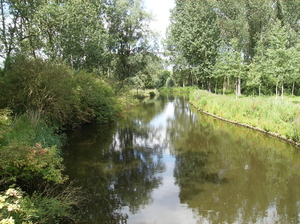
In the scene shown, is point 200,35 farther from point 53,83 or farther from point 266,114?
point 53,83

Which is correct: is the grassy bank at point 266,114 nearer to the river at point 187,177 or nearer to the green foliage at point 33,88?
the river at point 187,177

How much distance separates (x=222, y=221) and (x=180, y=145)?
7.69 meters

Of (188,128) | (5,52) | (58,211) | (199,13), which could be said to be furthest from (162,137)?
(199,13)

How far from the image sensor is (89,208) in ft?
22.5

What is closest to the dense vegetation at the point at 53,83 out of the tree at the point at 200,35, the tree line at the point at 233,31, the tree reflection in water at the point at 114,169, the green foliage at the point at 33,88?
the green foliage at the point at 33,88

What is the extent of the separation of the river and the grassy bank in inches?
31.2

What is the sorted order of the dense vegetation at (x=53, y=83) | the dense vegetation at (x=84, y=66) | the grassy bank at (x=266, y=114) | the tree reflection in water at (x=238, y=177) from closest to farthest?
the dense vegetation at (x=53, y=83), the dense vegetation at (x=84, y=66), the tree reflection in water at (x=238, y=177), the grassy bank at (x=266, y=114)

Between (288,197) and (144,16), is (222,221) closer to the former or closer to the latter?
(288,197)

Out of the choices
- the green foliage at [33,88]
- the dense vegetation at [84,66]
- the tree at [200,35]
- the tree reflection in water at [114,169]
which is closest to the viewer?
the dense vegetation at [84,66]

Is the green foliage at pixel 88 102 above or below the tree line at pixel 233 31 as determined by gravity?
below

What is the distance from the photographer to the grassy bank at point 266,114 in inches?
522

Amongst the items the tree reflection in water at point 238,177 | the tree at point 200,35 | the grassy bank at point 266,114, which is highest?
the tree at point 200,35

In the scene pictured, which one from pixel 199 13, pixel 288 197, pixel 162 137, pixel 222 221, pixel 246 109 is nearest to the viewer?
pixel 222 221

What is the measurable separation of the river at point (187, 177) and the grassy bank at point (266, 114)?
31.2 inches
